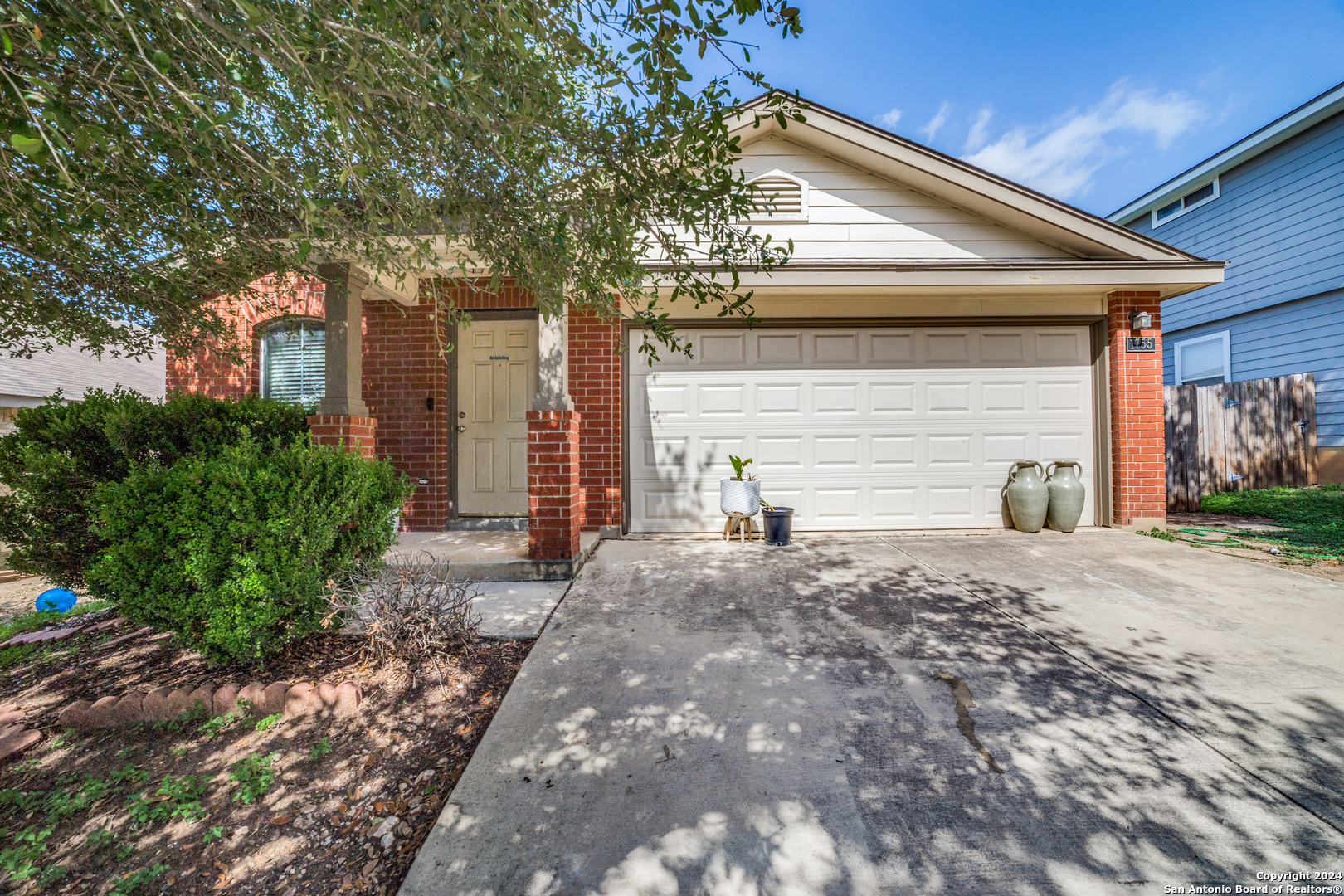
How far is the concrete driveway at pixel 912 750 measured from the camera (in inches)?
63.6

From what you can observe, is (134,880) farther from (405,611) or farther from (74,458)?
(74,458)

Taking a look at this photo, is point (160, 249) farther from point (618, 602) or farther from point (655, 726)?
point (655, 726)

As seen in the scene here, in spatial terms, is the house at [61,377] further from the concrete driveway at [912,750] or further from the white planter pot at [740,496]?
the concrete driveway at [912,750]

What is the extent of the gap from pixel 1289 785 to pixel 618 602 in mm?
3158

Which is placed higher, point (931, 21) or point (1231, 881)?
point (931, 21)

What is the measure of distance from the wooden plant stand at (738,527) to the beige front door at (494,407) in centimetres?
227

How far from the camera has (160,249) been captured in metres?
3.66

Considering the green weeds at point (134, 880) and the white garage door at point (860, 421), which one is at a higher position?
the white garage door at point (860, 421)

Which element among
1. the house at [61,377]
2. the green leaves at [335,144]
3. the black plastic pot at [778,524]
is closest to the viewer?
the green leaves at [335,144]

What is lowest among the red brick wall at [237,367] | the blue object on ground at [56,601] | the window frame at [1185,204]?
the blue object on ground at [56,601]

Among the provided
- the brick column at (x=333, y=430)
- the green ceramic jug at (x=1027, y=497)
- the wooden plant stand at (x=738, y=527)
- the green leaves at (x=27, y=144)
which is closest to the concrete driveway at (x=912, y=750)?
the wooden plant stand at (x=738, y=527)

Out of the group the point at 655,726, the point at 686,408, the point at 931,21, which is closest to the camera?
the point at 655,726

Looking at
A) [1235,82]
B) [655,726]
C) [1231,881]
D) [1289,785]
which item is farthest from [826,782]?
[1235,82]

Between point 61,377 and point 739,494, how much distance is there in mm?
12778
